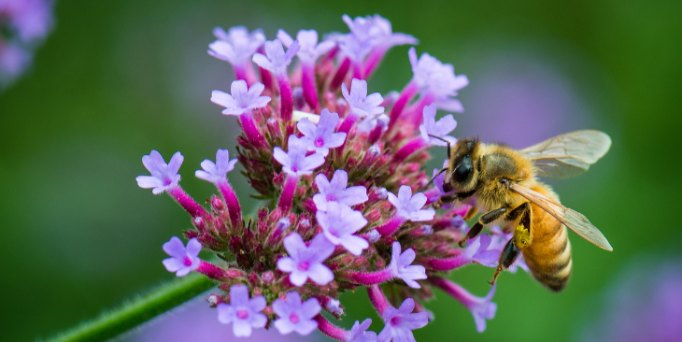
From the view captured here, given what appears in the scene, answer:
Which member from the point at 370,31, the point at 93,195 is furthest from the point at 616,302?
the point at 93,195

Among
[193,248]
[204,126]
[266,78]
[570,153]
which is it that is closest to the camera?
[193,248]

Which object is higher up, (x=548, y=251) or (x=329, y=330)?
(x=548, y=251)

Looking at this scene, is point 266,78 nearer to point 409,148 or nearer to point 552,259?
point 409,148

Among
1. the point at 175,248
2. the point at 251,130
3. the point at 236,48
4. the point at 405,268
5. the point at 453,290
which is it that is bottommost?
the point at 453,290

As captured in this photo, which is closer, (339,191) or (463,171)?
(339,191)

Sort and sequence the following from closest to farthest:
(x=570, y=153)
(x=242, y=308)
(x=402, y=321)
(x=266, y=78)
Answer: (x=242, y=308)
(x=402, y=321)
(x=266, y=78)
(x=570, y=153)

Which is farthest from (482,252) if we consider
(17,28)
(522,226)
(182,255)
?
(17,28)
